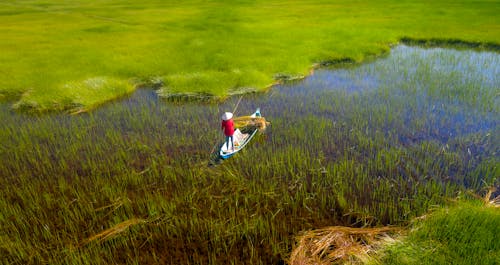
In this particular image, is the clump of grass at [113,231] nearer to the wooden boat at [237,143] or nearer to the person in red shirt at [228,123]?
the wooden boat at [237,143]

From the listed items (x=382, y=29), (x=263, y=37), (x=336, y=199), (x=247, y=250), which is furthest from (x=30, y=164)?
(x=382, y=29)

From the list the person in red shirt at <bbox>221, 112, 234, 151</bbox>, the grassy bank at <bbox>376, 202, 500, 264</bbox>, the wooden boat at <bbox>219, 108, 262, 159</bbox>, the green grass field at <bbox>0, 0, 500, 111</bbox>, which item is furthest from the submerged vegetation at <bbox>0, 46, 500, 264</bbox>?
the green grass field at <bbox>0, 0, 500, 111</bbox>

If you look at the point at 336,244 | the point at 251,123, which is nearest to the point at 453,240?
the point at 336,244

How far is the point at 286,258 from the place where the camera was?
17.3 feet

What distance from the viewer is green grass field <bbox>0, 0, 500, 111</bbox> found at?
13422 millimetres

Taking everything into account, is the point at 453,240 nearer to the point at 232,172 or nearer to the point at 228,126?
the point at 232,172

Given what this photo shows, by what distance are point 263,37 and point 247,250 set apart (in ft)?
56.2

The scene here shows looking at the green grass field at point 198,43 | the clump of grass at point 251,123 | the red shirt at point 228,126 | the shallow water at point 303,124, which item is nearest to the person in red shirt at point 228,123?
the red shirt at point 228,126

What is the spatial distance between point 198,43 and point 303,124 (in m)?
11.6

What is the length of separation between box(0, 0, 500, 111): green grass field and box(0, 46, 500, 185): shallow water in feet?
4.38

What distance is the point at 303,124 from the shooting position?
9.88 metres

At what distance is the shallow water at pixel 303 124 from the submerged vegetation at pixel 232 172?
0.05 metres

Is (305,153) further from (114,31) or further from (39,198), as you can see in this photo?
(114,31)

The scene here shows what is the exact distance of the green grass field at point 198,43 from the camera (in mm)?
13422
